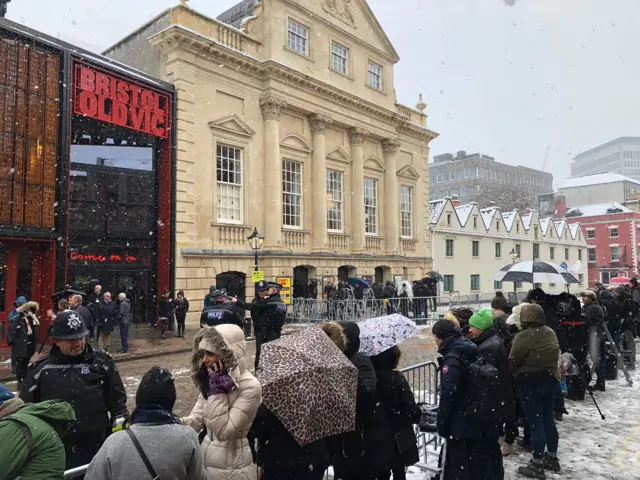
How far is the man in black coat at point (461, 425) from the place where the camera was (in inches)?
169

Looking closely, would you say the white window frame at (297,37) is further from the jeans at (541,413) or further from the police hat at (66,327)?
the police hat at (66,327)

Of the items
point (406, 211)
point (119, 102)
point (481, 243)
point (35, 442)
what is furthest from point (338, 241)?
point (35, 442)

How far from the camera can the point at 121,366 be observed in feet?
40.8

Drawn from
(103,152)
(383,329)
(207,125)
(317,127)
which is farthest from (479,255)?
(383,329)

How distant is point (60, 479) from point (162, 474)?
57cm

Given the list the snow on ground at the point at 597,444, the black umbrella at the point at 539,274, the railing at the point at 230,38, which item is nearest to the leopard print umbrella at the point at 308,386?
the snow on ground at the point at 597,444

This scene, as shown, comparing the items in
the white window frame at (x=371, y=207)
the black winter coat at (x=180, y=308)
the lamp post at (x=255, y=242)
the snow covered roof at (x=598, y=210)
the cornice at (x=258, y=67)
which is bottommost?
the black winter coat at (x=180, y=308)

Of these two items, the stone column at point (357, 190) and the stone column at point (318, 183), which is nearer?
the stone column at point (318, 183)

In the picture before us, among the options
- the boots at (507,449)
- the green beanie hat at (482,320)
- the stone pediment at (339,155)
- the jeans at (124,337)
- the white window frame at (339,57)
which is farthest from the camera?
the white window frame at (339,57)

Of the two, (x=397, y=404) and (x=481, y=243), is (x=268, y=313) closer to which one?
(x=397, y=404)

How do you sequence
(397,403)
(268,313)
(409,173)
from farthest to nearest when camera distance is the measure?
(409,173)
(268,313)
(397,403)

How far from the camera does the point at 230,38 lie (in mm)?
21844

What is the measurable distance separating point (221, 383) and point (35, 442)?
3.76 ft

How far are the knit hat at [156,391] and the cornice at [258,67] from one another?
19.4 meters
